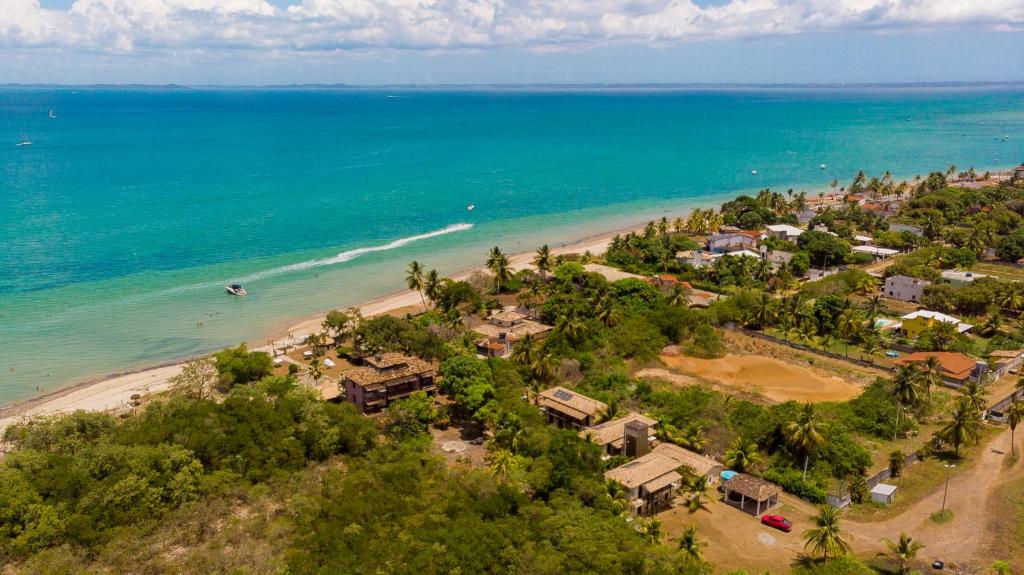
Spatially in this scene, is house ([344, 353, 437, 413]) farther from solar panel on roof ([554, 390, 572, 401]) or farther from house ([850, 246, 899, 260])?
house ([850, 246, 899, 260])

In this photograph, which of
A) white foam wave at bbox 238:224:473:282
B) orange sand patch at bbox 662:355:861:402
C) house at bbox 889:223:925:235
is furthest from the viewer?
house at bbox 889:223:925:235

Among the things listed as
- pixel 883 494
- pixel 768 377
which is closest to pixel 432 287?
pixel 768 377

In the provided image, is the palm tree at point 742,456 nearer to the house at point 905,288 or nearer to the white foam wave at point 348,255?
the house at point 905,288

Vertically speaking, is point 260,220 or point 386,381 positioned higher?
point 386,381

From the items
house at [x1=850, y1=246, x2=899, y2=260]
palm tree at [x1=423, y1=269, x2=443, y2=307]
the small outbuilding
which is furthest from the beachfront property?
house at [x1=850, y1=246, x2=899, y2=260]

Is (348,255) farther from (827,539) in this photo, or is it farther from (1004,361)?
(827,539)

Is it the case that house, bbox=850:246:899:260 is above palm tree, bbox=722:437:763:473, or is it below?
below
